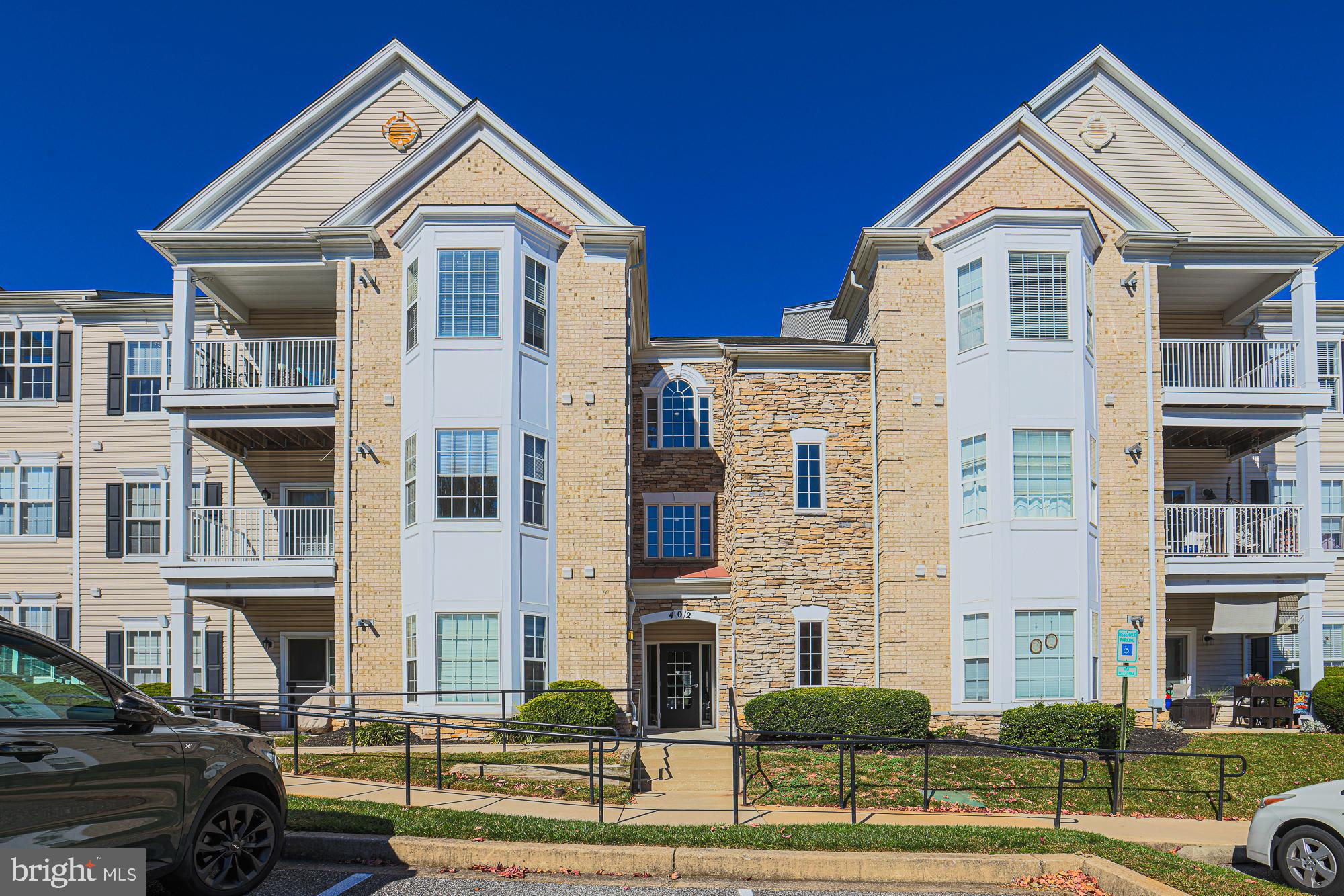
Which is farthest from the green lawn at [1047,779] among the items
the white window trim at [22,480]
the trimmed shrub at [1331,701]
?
the white window trim at [22,480]

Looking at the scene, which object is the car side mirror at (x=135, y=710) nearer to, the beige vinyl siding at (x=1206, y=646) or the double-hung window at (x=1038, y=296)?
the double-hung window at (x=1038, y=296)

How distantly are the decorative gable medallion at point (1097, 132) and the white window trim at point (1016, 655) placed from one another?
399 inches

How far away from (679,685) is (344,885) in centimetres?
1695

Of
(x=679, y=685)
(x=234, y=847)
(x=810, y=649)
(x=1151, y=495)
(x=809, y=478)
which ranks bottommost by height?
(x=679, y=685)

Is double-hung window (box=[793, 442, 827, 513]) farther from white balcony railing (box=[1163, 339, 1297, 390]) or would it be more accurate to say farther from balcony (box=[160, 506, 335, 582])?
balcony (box=[160, 506, 335, 582])

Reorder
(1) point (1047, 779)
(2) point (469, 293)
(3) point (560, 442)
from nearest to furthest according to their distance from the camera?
(1) point (1047, 779), (2) point (469, 293), (3) point (560, 442)

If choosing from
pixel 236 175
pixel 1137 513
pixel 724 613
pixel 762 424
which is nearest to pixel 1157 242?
pixel 1137 513

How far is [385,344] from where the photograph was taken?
21.0 meters

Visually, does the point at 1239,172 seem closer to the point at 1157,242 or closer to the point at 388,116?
the point at 1157,242

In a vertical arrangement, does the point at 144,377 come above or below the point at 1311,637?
above

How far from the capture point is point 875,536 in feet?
72.5

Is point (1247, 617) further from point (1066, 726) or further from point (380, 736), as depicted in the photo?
point (380, 736)

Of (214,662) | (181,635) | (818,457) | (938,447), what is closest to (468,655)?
(181,635)

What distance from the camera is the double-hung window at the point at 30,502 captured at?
82.4 feet
